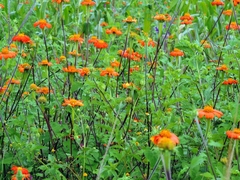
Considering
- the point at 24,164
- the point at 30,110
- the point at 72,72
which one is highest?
the point at 72,72

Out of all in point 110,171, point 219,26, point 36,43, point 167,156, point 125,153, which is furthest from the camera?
point 219,26

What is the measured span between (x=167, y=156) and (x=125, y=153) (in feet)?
3.19

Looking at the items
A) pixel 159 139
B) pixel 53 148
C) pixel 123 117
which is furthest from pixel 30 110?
pixel 159 139

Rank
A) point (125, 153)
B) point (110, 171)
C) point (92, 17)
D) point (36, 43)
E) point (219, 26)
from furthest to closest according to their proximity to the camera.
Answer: point (92, 17)
point (219, 26)
point (36, 43)
point (125, 153)
point (110, 171)

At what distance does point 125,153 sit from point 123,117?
0.28m

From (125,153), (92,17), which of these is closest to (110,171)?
(125,153)

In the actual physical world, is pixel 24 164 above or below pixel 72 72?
below

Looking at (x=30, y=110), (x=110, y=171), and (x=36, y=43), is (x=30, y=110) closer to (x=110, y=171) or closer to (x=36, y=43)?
(x=36, y=43)

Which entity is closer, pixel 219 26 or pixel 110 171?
pixel 110 171

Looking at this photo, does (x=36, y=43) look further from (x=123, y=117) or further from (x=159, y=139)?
(x=159, y=139)

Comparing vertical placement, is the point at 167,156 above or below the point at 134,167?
above

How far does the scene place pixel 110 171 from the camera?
210 cm

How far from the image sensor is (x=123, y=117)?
2.54 m


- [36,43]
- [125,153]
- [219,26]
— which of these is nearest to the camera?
[125,153]
